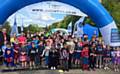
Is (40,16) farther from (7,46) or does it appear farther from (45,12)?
(7,46)

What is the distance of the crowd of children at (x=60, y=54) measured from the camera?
16.2m

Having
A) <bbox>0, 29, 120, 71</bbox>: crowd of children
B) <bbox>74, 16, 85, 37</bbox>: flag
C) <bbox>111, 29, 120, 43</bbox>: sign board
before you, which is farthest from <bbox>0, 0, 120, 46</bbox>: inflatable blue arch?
<bbox>74, 16, 85, 37</bbox>: flag

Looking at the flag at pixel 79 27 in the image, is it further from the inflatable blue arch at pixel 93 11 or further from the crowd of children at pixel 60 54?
the crowd of children at pixel 60 54

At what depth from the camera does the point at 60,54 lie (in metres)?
16.2

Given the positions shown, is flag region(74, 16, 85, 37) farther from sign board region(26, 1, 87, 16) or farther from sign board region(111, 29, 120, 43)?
sign board region(111, 29, 120, 43)

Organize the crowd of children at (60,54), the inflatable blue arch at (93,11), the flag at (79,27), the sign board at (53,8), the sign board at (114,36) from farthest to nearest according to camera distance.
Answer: the flag at (79,27), the sign board at (114,36), the sign board at (53,8), the inflatable blue arch at (93,11), the crowd of children at (60,54)

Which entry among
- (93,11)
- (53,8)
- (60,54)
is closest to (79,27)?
(93,11)

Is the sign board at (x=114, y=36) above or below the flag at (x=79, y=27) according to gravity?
below

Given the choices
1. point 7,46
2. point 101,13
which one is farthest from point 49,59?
point 101,13

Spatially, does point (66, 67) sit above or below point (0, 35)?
below

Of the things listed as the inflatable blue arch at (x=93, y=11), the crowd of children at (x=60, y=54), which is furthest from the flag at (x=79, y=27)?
the crowd of children at (x=60, y=54)

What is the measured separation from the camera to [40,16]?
17.2m

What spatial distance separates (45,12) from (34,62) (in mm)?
2048

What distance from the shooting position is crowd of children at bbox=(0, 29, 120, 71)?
16188 mm
